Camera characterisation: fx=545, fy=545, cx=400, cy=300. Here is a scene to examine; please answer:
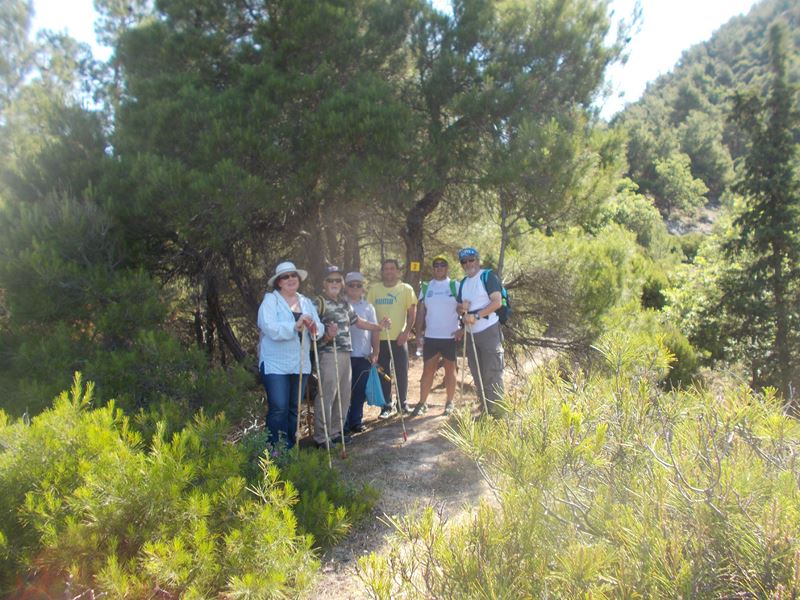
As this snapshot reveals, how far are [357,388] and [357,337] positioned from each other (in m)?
0.50

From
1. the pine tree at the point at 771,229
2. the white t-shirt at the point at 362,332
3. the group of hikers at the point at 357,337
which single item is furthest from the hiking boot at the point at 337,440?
the pine tree at the point at 771,229

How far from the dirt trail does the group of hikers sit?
0.28 m

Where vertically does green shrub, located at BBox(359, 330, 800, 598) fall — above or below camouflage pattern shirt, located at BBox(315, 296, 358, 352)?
below

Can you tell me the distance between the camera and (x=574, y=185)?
17.4ft

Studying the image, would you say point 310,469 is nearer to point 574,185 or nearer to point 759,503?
point 759,503

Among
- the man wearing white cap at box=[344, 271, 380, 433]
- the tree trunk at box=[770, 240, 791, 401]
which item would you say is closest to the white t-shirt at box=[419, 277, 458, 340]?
the man wearing white cap at box=[344, 271, 380, 433]

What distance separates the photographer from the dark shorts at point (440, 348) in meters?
5.16

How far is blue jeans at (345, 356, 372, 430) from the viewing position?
502cm

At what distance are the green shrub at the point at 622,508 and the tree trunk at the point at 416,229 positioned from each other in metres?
4.13

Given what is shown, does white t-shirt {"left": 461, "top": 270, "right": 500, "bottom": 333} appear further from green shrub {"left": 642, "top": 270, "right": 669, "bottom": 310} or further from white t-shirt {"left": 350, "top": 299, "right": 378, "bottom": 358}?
green shrub {"left": 642, "top": 270, "right": 669, "bottom": 310}

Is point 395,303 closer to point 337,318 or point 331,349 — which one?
point 337,318

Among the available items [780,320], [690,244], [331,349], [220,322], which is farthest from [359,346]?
[690,244]

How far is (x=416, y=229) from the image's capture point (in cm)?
627

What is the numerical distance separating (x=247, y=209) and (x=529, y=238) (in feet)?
11.6
